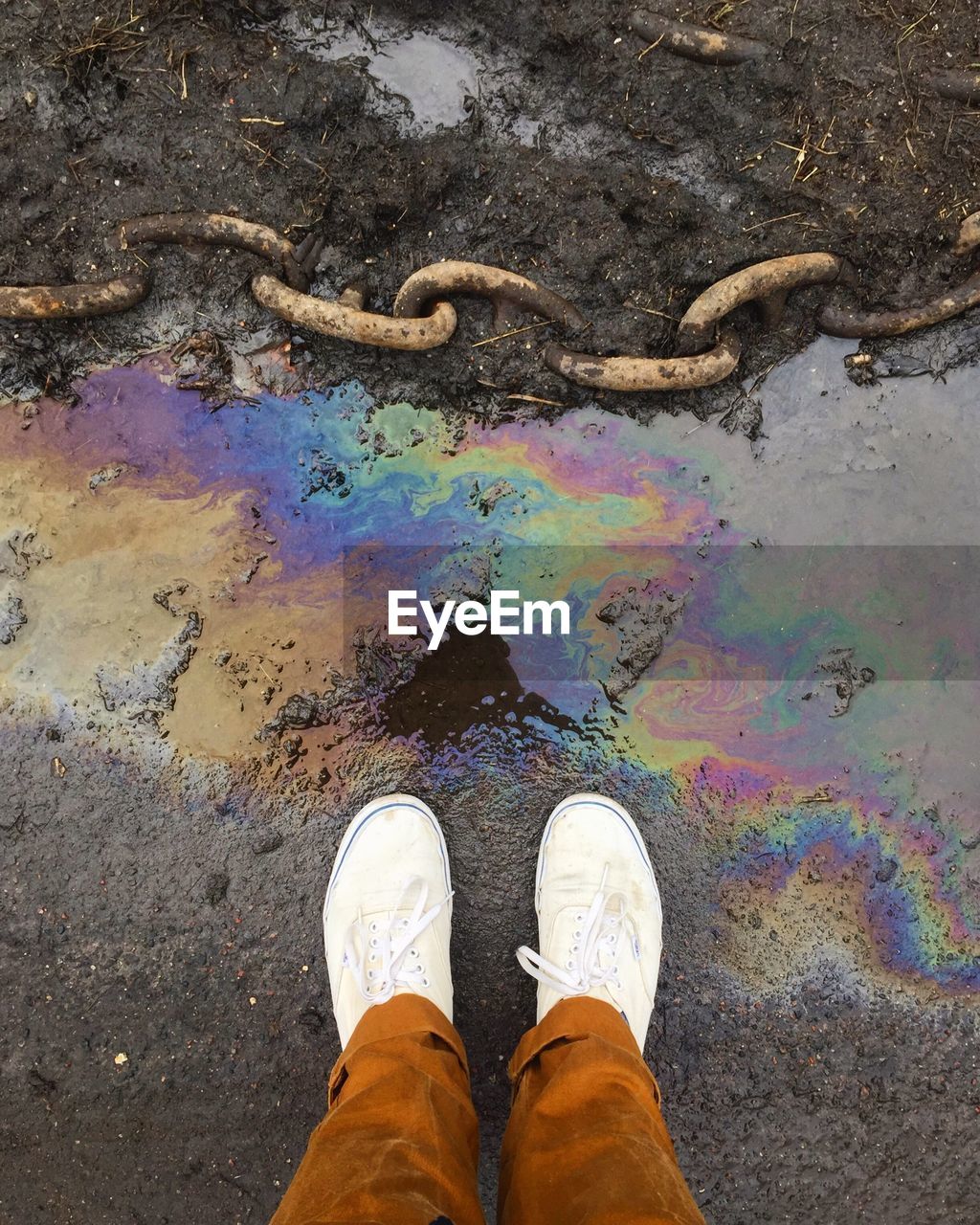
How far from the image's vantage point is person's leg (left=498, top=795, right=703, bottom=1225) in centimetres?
118

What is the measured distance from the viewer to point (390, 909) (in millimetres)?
1771

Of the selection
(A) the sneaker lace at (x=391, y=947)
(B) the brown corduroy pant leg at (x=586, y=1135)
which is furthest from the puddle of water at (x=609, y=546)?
(B) the brown corduroy pant leg at (x=586, y=1135)

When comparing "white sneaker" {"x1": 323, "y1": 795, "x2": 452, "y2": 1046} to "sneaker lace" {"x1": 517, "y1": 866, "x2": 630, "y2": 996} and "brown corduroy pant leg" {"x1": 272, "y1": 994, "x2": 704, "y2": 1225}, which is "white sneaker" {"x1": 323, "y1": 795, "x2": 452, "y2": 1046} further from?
"sneaker lace" {"x1": 517, "y1": 866, "x2": 630, "y2": 996}

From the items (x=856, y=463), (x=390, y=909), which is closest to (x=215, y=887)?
(x=390, y=909)

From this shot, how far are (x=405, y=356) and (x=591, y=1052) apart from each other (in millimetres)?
1695

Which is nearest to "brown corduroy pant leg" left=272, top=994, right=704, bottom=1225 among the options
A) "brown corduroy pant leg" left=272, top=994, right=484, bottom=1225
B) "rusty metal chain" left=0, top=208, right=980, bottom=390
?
"brown corduroy pant leg" left=272, top=994, right=484, bottom=1225

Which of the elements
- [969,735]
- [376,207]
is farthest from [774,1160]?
[376,207]

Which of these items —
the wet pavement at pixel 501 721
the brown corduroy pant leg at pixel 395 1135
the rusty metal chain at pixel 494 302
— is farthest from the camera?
the wet pavement at pixel 501 721

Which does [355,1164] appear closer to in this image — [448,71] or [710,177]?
[710,177]

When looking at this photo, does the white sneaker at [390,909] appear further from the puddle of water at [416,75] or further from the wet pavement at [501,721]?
the puddle of water at [416,75]

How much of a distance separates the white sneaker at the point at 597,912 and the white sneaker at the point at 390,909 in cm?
23

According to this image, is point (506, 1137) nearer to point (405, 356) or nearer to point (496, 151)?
point (405, 356)

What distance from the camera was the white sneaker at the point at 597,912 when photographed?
1.72 m

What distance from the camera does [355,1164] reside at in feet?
3.93
